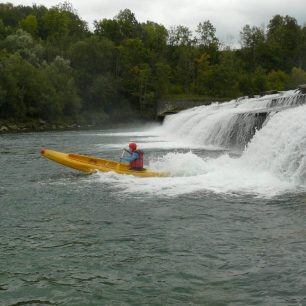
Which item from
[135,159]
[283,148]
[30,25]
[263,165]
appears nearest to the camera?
[135,159]

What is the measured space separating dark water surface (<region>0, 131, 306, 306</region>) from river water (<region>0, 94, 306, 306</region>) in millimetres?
16

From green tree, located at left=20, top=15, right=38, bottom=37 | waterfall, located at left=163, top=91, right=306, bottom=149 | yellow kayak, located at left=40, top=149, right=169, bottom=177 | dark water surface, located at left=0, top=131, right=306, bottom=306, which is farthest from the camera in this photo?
green tree, located at left=20, top=15, right=38, bottom=37

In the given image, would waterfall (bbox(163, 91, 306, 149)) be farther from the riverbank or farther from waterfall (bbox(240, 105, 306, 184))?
the riverbank

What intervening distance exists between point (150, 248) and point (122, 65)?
6301 cm

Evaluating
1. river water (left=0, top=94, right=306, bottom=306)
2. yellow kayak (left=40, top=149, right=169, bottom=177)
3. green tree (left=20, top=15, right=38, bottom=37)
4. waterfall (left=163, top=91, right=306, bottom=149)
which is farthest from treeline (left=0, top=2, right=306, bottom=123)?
river water (left=0, top=94, right=306, bottom=306)

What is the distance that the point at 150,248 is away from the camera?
8.04 meters

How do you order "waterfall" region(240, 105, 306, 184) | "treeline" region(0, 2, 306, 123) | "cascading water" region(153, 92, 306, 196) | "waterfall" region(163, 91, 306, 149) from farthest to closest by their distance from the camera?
"treeline" region(0, 2, 306, 123), "waterfall" region(163, 91, 306, 149), "waterfall" region(240, 105, 306, 184), "cascading water" region(153, 92, 306, 196)

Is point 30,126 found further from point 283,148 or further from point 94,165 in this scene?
point 283,148

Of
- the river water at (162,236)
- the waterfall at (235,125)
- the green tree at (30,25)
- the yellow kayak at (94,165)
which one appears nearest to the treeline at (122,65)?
the green tree at (30,25)

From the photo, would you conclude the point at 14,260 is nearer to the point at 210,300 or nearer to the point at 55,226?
the point at 55,226

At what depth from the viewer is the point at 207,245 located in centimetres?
810

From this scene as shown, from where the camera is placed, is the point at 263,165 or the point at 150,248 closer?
the point at 150,248

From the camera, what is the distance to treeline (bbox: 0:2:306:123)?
51438 mm

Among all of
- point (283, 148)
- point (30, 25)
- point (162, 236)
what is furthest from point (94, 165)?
point (30, 25)
